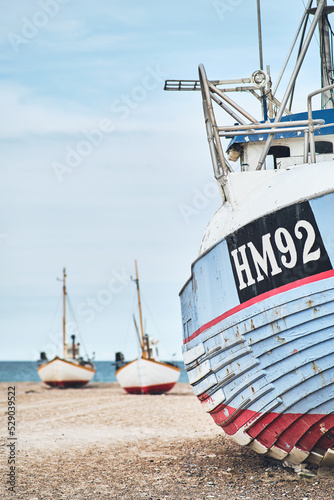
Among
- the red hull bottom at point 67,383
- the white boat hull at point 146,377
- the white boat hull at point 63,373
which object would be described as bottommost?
the white boat hull at point 146,377

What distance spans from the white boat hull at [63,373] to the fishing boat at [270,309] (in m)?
25.7

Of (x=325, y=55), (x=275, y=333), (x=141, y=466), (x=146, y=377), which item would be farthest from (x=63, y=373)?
(x=275, y=333)

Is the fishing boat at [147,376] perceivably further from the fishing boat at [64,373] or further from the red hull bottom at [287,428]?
the red hull bottom at [287,428]

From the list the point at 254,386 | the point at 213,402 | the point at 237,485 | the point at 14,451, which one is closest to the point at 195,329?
the point at 213,402

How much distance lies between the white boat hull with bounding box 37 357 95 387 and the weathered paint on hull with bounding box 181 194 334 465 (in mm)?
26017

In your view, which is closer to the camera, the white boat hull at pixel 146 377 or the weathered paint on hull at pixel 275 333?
the weathered paint on hull at pixel 275 333

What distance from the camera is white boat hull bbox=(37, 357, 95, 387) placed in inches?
1246

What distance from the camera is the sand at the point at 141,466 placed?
6207mm

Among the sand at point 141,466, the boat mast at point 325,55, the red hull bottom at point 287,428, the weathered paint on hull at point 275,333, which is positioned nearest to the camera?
the weathered paint on hull at point 275,333

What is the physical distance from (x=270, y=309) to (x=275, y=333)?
0.23 meters

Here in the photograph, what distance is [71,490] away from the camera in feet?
Result: 21.3

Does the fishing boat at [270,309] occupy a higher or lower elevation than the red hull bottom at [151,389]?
lower

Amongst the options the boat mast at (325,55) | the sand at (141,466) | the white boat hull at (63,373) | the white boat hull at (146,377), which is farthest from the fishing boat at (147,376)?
the boat mast at (325,55)

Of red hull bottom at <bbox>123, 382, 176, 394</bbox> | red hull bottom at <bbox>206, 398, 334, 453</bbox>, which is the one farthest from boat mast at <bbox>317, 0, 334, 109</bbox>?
red hull bottom at <bbox>123, 382, 176, 394</bbox>
